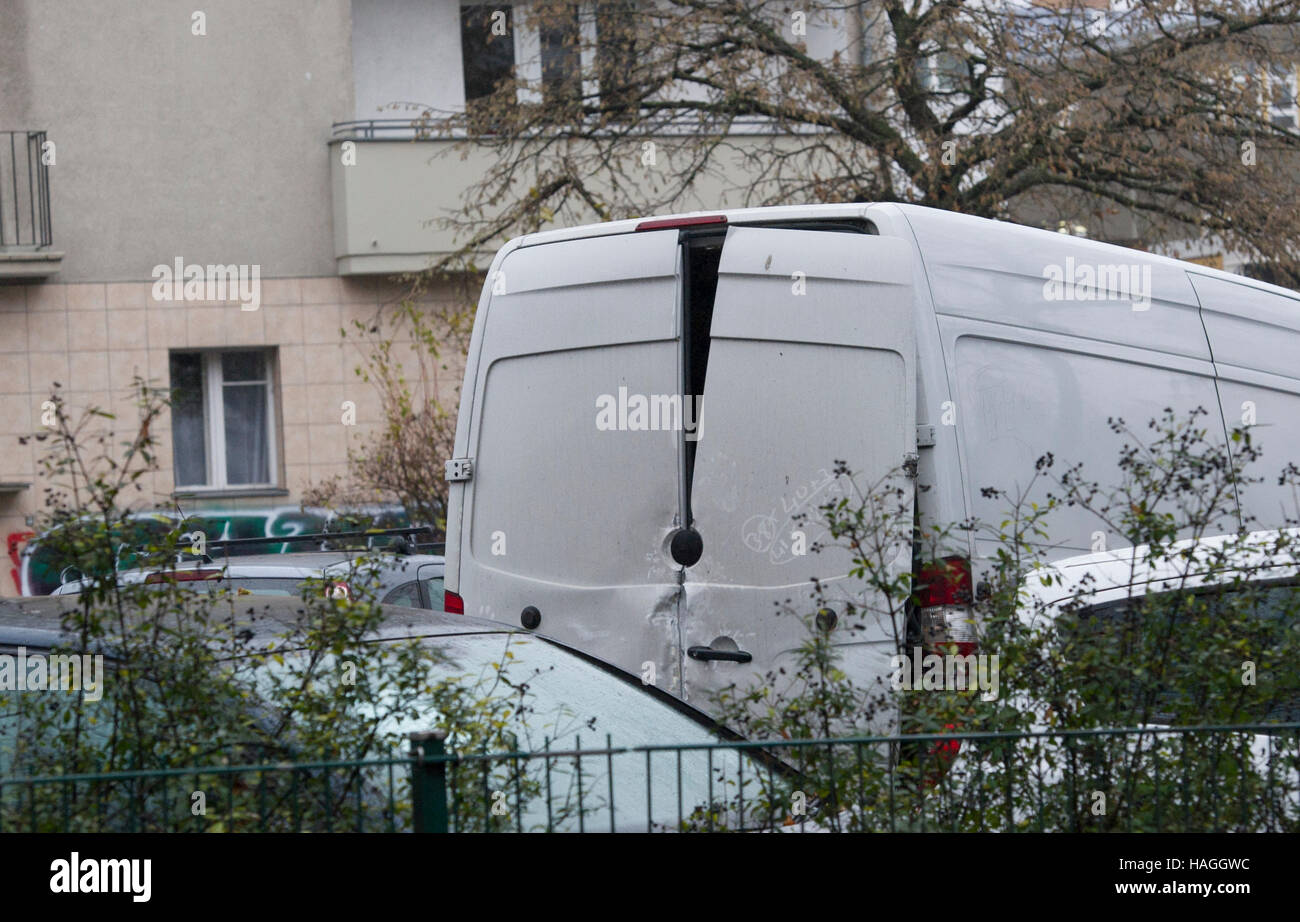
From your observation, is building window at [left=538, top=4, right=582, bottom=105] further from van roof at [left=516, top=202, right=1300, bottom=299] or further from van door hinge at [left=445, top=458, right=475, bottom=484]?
van door hinge at [left=445, top=458, right=475, bottom=484]

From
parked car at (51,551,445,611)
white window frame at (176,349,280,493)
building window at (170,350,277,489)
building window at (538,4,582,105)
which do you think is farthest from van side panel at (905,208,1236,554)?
building window at (170,350,277,489)

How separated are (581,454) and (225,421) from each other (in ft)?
38.1

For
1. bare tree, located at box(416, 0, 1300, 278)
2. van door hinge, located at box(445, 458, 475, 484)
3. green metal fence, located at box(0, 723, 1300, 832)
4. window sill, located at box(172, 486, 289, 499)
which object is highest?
bare tree, located at box(416, 0, 1300, 278)

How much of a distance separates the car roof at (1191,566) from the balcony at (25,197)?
13.3 meters

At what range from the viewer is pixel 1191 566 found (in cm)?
405

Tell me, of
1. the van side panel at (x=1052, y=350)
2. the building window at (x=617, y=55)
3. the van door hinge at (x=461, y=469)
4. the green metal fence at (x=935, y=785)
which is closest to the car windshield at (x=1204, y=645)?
the green metal fence at (x=935, y=785)

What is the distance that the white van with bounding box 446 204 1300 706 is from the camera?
17.2ft

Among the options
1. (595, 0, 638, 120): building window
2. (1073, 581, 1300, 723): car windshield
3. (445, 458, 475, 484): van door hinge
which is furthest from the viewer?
(595, 0, 638, 120): building window

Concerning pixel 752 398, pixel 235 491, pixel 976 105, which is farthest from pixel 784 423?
pixel 235 491

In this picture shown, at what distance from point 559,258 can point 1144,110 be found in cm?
700

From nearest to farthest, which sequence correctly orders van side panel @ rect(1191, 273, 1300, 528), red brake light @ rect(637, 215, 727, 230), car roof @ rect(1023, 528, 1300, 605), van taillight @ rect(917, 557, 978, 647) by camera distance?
car roof @ rect(1023, 528, 1300, 605) < van taillight @ rect(917, 557, 978, 647) < red brake light @ rect(637, 215, 727, 230) < van side panel @ rect(1191, 273, 1300, 528)

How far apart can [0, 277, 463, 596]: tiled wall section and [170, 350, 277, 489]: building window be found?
1.21ft
